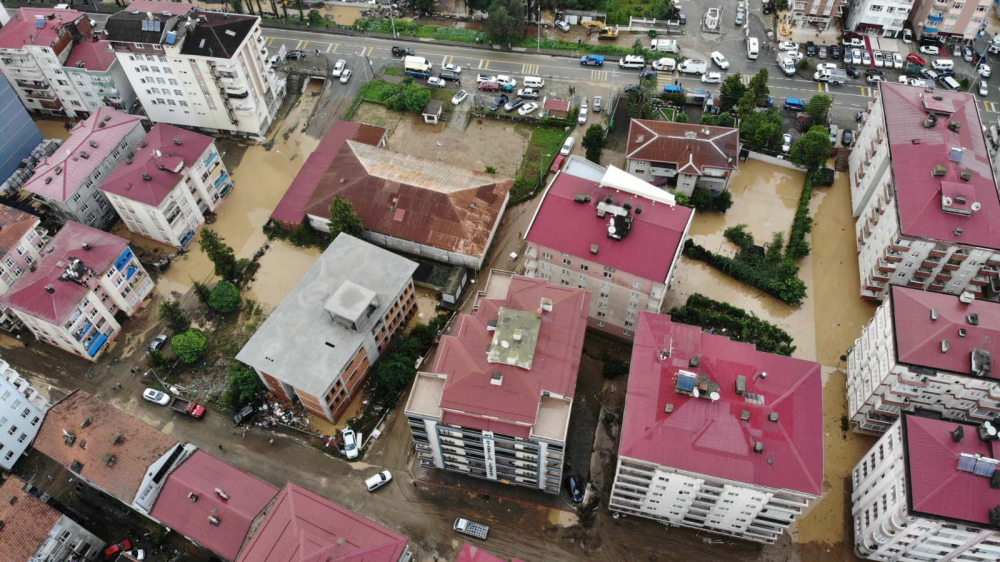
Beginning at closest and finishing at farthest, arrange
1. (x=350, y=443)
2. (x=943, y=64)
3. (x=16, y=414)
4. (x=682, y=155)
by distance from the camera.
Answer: (x=16, y=414) < (x=350, y=443) < (x=682, y=155) < (x=943, y=64)

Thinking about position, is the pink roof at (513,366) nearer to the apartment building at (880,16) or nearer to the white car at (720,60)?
the white car at (720,60)

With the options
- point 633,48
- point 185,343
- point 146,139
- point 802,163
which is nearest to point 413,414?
point 185,343

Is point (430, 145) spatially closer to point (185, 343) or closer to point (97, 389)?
point (185, 343)

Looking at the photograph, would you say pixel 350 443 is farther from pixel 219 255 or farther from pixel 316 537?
pixel 219 255

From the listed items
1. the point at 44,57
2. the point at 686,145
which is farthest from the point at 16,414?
the point at 686,145

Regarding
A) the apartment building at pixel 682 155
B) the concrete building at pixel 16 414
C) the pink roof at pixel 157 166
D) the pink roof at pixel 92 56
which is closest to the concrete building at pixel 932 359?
the apartment building at pixel 682 155
